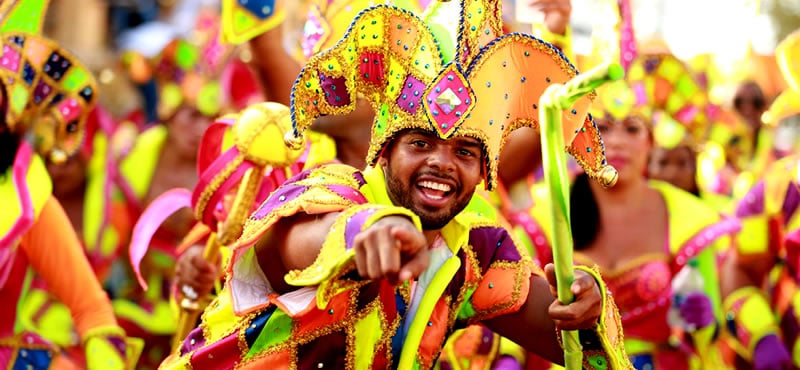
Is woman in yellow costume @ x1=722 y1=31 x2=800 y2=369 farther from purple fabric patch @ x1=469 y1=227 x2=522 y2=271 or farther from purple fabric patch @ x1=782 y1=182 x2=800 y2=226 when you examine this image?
purple fabric patch @ x1=469 y1=227 x2=522 y2=271

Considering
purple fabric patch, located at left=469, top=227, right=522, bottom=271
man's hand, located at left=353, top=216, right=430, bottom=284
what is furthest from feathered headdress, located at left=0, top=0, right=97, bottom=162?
man's hand, located at left=353, top=216, right=430, bottom=284

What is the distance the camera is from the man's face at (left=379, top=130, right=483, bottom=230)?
2.96 metres

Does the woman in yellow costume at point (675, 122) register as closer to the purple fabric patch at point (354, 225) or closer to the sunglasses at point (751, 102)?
the sunglasses at point (751, 102)

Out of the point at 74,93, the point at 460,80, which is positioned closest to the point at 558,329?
the point at 460,80

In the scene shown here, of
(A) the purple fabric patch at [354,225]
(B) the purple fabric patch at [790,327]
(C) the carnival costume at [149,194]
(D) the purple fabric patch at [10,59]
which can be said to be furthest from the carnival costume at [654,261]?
(A) the purple fabric patch at [354,225]

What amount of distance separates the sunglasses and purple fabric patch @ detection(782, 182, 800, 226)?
A: 11.2ft

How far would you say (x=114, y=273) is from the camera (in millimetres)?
7359

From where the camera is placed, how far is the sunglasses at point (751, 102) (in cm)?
932

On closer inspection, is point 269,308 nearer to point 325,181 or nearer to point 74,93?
point 325,181

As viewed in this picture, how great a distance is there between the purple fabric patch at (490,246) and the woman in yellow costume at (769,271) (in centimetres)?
261

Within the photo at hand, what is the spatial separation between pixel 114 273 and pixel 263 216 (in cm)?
467

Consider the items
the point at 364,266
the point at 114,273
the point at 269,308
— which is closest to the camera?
the point at 364,266

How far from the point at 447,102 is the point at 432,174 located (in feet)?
0.53

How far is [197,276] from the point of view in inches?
178
